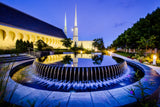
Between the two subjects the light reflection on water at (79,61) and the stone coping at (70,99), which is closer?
the stone coping at (70,99)

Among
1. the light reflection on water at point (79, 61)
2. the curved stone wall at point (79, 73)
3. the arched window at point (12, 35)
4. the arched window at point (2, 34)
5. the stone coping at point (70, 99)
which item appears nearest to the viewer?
the stone coping at point (70, 99)

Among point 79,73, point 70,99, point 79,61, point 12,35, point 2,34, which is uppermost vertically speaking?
point 12,35

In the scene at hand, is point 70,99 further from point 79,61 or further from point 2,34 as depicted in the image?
point 2,34

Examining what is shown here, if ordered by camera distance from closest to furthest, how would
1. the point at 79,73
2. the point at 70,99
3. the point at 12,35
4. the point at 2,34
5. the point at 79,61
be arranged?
the point at 70,99 → the point at 79,73 → the point at 79,61 → the point at 2,34 → the point at 12,35

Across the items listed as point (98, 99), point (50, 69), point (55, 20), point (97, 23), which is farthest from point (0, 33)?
point (55, 20)

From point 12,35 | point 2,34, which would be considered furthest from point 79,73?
point 12,35

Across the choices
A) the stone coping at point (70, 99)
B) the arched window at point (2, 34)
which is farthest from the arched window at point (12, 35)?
the stone coping at point (70, 99)

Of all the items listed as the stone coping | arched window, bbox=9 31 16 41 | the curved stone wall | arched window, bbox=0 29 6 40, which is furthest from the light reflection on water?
arched window, bbox=9 31 16 41

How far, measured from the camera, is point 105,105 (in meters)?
2.43

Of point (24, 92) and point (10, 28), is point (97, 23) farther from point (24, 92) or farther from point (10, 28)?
point (24, 92)

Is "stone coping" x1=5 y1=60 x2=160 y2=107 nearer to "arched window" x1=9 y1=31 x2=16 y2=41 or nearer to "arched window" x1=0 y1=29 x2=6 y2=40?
"arched window" x1=0 y1=29 x2=6 y2=40

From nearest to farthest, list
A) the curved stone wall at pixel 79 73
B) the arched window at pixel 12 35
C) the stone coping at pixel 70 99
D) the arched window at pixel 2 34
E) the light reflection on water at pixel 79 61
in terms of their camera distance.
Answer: the stone coping at pixel 70 99 < the curved stone wall at pixel 79 73 < the light reflection on water at pixel 79 61 < the arched window at pixel 2 34 < the arched window at pixel 12 35

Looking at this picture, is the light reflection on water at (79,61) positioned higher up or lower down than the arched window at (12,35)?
lower down

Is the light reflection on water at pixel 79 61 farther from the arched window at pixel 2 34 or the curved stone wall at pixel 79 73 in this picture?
the arched window at pixel 2 34
